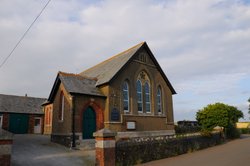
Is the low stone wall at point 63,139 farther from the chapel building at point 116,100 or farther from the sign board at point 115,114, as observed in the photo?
the sign board at point 115,114

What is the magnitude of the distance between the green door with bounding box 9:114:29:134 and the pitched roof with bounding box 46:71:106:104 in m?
13.2

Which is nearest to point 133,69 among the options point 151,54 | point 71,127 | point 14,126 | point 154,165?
point 151,54

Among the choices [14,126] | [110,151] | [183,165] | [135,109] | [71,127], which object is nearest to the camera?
[110,151]

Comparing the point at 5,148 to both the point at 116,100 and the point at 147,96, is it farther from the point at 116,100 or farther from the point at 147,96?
the point at 147,96

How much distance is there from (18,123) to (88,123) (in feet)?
56.1

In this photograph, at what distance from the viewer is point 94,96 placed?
1936 cm

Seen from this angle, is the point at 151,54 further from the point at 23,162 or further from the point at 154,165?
the point at 23,162

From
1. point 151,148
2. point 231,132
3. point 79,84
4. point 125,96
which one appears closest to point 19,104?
point 79,84

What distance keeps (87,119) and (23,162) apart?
7.48 meters

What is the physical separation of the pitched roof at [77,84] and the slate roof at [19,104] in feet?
43.5

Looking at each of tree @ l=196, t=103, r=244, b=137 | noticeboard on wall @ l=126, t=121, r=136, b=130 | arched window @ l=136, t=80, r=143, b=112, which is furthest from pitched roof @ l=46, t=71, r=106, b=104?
tree @ l=196, t=103, r=244, b=137

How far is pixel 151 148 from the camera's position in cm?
1421

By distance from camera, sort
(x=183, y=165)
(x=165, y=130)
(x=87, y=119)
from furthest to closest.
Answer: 1. (x=165, y=130)
2. (x=87, y=119)
3. (x=183, y=165)

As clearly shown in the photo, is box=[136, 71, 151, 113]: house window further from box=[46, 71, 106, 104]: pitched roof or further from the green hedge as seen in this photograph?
the green hedge
